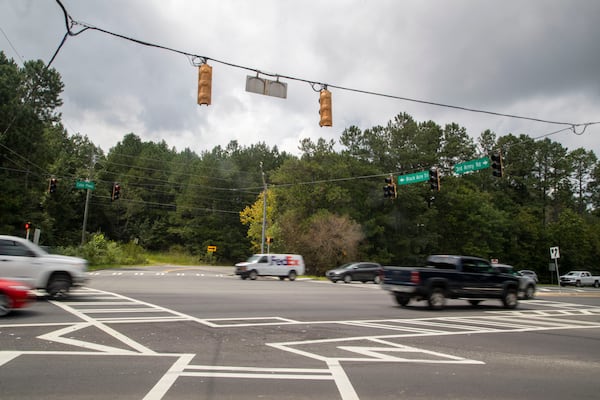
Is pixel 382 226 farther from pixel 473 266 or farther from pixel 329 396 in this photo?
pixel 329 396

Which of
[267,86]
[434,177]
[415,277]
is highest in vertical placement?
[267,86]

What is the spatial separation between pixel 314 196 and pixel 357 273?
22571 mm

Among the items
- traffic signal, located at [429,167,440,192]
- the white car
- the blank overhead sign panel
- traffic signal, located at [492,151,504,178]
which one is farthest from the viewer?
traffic signal, located at [429,167,440,192]

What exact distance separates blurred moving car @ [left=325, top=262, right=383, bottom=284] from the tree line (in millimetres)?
11658

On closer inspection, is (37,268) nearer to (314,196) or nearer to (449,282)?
(449,282)

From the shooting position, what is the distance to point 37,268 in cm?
1455

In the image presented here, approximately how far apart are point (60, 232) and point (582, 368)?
2997 inches

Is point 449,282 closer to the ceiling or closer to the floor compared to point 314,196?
closer to the floor

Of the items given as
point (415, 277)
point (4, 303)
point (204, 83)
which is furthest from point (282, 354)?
point (415, 277)

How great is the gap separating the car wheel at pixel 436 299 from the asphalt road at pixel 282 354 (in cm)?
160

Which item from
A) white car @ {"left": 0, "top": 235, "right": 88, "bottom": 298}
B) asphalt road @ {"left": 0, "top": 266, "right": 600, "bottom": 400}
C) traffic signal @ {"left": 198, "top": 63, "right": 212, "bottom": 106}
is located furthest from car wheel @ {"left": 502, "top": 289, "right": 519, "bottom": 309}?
white car @ {"left": 0, "top": 235, "right": 88, "bottom": 298}

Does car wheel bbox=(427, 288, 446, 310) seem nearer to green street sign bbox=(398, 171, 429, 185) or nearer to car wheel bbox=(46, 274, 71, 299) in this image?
car wheel bbox=(46, 274, 71, 299)

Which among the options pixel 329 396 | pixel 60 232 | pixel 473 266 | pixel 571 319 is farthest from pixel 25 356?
pixel 60 232

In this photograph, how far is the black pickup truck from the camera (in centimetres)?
1580
